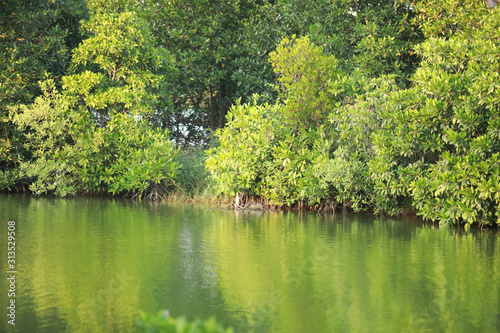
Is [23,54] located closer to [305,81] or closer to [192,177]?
[192,177]

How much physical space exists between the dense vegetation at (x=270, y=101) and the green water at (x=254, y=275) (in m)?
2.31

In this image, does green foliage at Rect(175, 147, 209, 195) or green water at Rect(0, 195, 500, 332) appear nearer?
green water at Rect(0, 195, 500, 332)

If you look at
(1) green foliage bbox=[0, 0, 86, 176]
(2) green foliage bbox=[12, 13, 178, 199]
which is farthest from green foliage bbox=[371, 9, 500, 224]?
(1) green foliage bbox=[0, 0, 86, 176]

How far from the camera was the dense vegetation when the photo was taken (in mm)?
14836

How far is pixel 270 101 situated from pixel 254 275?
62.5 ft

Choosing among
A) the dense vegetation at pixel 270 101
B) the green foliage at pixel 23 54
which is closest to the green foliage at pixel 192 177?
the dense vegetation at pixel 270 101

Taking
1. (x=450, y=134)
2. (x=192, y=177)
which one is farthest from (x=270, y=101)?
(x=450, y=134)

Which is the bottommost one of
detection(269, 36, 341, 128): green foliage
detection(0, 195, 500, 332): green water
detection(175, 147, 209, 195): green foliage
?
detection(0, 195, 500, 332): green water

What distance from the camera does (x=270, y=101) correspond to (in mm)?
27109

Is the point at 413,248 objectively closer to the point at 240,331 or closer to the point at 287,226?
the point at 287,226

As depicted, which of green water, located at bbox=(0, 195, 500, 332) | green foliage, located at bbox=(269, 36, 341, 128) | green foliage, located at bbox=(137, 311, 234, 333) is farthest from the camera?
green foliage, located at bbox=(269, 36, 341, 128)

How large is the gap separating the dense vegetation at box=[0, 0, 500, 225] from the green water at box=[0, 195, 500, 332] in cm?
231

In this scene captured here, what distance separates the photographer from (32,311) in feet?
21.5

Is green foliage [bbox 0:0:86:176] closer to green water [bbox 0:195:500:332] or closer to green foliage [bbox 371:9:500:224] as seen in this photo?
green water [bbox 0:195:500:332]
